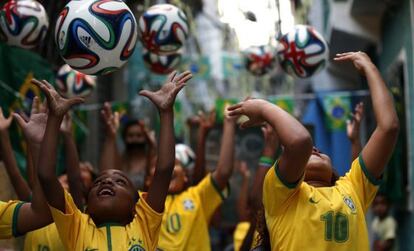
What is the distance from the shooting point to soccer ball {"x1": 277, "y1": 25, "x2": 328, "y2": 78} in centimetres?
664

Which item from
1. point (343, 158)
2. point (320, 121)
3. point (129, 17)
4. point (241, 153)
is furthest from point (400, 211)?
point (129, 17)

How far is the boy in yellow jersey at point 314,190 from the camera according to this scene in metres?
3.50

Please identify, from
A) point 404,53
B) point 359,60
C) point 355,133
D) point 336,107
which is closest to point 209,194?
point 355,133

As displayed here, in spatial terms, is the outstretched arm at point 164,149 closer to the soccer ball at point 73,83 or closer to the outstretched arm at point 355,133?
the outstretched arm at point 355,133

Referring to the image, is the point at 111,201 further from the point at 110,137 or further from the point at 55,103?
the point at 110,137

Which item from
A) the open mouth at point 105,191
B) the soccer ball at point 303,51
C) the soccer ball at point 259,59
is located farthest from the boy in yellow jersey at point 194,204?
the soccer ball at point 259,59

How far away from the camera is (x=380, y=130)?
377 cm

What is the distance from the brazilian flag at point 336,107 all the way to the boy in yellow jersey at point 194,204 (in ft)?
19.2

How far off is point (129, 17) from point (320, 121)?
7911 mm

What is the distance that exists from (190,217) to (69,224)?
1802mm

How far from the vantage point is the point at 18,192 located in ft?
16.0

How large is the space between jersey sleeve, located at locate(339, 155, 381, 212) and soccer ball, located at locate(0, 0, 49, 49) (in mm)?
3296

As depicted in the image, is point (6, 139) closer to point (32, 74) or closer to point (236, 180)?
point (32, 74)

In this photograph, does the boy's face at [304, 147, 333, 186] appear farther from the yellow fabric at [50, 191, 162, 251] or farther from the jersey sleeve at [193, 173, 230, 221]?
the jersey sleeve at [193, 173, 230, 221]
